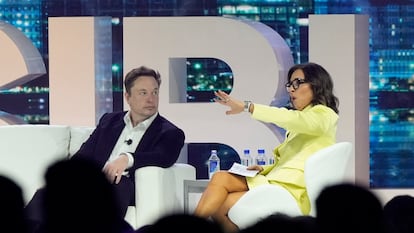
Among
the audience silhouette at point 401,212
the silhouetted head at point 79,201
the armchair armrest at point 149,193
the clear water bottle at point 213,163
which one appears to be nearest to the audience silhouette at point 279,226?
the silhouetted head at point 79,201

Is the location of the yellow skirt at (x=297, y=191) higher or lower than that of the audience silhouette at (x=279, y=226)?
→ lower

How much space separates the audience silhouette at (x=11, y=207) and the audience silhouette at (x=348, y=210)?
1.68ft

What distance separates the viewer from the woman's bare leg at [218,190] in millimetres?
3902

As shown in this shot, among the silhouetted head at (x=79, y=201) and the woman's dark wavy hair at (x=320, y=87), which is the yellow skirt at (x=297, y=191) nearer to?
the woman's dark wavy hair at (x=320, y=87)

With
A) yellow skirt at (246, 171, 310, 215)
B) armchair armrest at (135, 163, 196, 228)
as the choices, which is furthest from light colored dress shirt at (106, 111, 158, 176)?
yellow skirt at (246, 171, 310, 215)

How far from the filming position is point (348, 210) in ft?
4.18

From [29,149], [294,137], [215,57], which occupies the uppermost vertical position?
[215,57]

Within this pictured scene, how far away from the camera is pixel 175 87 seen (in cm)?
580

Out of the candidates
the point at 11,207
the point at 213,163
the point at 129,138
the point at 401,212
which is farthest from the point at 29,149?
the point at 11,207

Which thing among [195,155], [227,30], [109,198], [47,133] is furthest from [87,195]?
[195,155]


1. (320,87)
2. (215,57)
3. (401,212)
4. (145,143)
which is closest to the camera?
(401,212)

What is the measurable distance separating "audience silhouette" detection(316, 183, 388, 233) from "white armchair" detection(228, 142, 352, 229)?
246 centimetres

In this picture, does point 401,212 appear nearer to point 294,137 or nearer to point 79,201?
point 79,201

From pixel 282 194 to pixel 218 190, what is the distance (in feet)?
1.16
